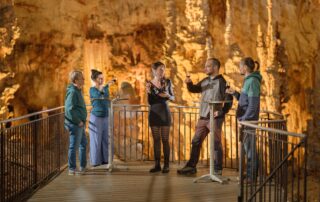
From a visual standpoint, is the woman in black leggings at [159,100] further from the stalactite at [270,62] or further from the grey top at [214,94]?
the stalactite at [270,62]

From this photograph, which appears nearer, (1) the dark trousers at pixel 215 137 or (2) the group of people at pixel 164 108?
(2) the group of people at pixel 164 108

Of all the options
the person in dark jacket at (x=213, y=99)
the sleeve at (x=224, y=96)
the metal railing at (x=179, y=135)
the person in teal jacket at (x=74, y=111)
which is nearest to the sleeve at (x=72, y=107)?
the person in teal jacket at (x=74, y=111)

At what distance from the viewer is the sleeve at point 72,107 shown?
7234mm

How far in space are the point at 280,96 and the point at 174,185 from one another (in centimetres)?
974

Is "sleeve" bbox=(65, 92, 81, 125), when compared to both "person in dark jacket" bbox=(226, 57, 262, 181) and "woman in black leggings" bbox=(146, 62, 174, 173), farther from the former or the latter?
"person in dark jacket" bbox=(226, 57, 262, 181)

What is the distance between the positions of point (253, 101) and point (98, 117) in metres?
2.88

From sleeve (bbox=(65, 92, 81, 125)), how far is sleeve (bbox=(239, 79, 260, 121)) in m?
2.71

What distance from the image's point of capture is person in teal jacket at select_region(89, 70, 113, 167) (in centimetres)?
783

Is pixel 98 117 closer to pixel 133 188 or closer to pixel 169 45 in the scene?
pixel 133 188

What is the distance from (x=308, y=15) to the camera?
618 inches

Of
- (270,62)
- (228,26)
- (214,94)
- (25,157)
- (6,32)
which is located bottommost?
(25,157)

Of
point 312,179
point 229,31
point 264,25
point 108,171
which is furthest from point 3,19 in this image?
point 312,179

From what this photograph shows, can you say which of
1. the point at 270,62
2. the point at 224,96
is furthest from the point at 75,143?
the point at 270,62

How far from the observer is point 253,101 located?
20.9ft
